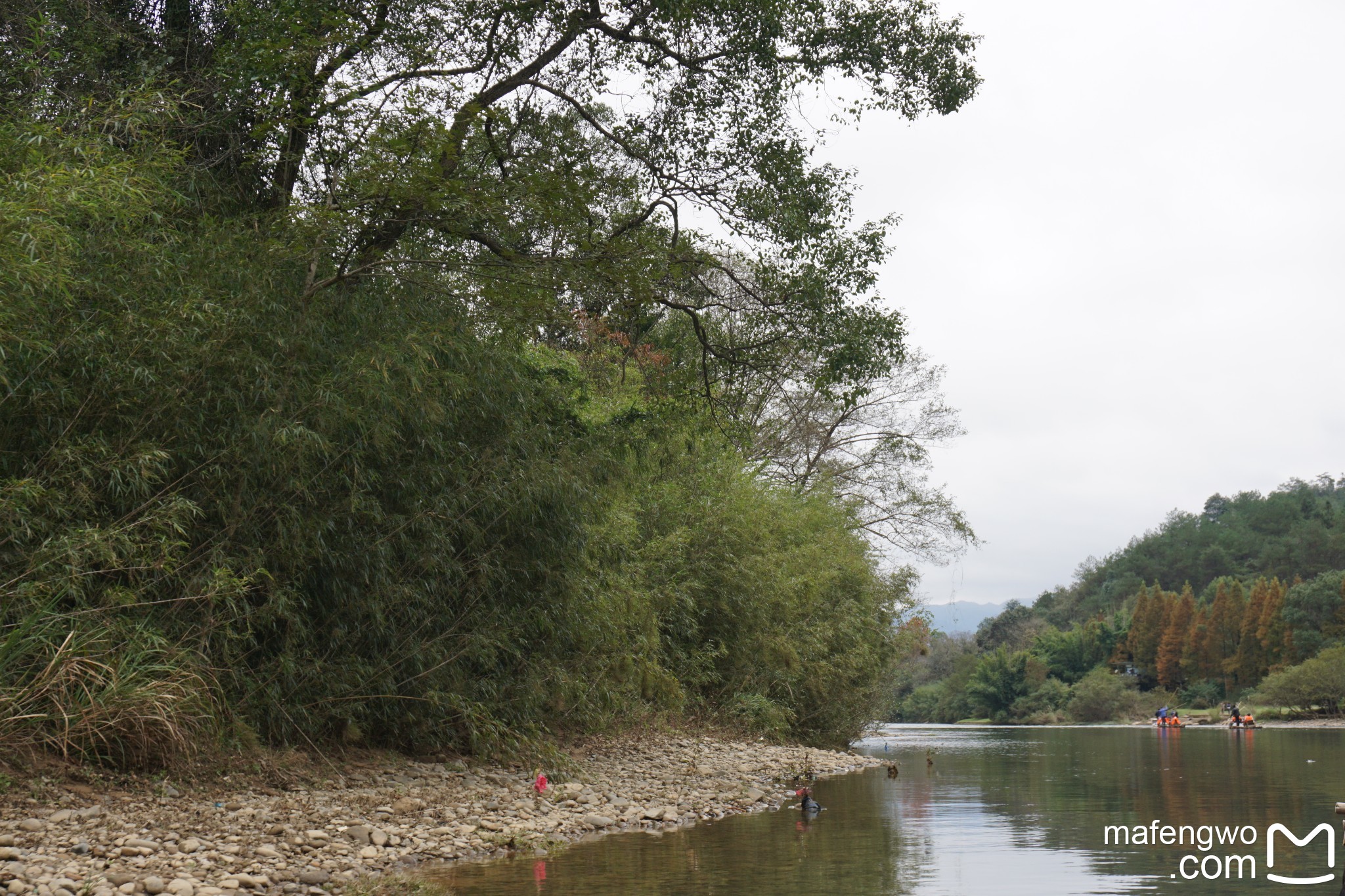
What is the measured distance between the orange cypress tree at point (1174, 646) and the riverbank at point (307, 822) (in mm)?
51356

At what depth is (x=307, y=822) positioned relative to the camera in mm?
7027

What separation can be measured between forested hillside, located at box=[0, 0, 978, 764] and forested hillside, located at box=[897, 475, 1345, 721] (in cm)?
1704

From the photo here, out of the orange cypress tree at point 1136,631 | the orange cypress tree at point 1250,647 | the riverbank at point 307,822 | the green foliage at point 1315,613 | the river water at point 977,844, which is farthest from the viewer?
the orange cypress tree at point 1136,631

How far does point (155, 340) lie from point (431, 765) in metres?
4.46

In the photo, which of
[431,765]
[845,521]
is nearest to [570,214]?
[431,765]

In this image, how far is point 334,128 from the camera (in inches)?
357

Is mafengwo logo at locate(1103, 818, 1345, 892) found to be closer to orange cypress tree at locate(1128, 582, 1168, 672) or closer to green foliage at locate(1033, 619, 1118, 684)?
orange cypress tree at locate(1128, 582, 1168, 672)

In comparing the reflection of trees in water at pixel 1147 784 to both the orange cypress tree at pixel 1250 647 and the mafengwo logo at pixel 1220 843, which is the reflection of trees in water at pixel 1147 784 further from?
the orange cypress tree at pixel 1250 647

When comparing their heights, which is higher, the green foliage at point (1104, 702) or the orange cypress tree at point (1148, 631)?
the orange cypress tree at point (1148, 631)

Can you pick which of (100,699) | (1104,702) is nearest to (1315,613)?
(1104,702)

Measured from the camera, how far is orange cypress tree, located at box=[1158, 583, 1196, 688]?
Answer: 55531 mm

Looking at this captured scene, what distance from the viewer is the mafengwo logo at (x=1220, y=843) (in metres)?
7.27

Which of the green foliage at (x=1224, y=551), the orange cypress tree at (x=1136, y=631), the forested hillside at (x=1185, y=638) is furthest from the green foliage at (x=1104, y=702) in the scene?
the green foliage at (x=1224, y=551)

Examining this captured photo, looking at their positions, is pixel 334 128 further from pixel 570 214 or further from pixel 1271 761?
pixel 1271 761
